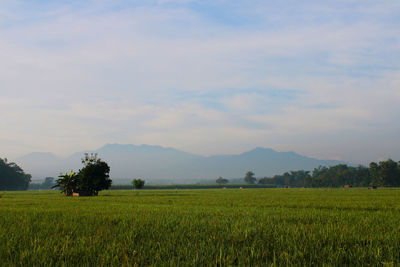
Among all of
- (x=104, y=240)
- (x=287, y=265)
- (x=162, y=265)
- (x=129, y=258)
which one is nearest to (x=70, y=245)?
(x=104, y=240)

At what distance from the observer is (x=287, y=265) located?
156 inches

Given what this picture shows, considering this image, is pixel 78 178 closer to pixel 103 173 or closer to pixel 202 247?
pixel 103 173

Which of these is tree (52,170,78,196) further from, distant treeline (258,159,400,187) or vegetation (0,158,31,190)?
distant treeline (258,159,400,187)

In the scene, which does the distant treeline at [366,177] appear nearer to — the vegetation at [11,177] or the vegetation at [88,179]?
the vegetation at [88,179]

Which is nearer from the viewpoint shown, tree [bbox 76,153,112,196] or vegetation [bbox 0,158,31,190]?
tree [bbox 76,153,112,196]

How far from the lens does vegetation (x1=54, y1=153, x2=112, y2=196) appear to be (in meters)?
40.2

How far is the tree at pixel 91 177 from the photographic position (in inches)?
1580

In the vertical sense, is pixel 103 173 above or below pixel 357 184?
above

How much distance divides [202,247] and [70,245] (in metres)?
2.41

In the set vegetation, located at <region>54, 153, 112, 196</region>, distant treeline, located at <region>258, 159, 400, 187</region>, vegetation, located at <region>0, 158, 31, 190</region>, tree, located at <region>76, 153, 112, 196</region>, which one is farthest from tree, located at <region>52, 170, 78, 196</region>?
distant treeline, located at <region>258, 159, 400, 187</region>

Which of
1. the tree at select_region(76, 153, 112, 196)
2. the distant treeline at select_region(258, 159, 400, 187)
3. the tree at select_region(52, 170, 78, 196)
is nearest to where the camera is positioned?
the tree at select_region(76, 153, 112, 196)

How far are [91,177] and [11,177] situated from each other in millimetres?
112050

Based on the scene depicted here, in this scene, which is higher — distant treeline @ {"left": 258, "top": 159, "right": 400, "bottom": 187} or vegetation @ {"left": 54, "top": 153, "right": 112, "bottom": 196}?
vegetation @ {"left": 54, "top": 153, "right": 112, "bottom": 196}

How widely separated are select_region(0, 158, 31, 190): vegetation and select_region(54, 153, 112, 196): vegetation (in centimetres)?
10526
